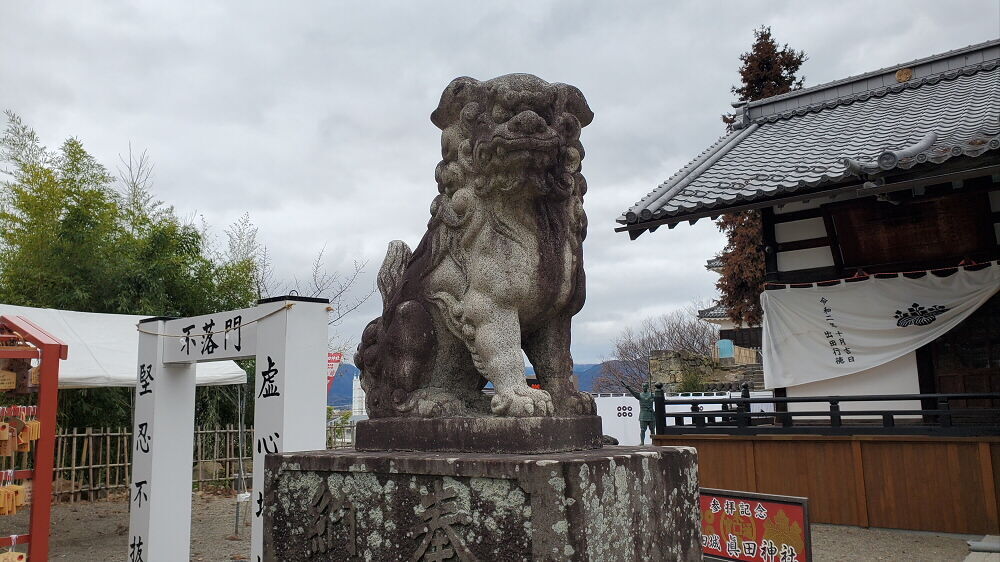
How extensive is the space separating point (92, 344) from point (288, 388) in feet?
12.7

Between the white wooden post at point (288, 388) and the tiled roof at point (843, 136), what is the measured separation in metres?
3.74

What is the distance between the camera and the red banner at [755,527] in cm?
434

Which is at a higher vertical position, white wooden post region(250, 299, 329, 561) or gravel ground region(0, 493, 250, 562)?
white wooden post region(250, 299, 329, 561)

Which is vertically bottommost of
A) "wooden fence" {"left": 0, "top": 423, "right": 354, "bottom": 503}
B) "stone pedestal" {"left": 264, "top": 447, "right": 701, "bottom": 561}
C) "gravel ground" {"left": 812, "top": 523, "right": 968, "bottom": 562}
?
"gravel ground" {"left": 812, "top": 523, "right": 968, "bottom": 562}

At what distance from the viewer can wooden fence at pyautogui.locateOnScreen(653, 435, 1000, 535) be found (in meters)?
6.11

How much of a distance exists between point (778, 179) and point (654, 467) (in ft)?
17.7

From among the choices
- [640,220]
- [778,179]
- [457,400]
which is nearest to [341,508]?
[457,400]

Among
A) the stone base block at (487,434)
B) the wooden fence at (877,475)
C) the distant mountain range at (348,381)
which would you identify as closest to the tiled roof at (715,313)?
the distant mountain range at (348,381)

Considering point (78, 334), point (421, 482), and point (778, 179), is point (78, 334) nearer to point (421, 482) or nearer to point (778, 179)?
point (421, 482)

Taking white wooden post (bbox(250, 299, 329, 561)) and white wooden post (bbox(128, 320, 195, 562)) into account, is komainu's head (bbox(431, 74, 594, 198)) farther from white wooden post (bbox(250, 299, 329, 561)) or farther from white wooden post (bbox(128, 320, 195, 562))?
white wooden post (bbox(128, 320, 195, 562))

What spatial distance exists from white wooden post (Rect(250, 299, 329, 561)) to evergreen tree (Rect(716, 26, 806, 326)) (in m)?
9.42

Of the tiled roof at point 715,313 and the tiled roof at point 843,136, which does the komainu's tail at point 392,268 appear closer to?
the tiled roof at point 843,136

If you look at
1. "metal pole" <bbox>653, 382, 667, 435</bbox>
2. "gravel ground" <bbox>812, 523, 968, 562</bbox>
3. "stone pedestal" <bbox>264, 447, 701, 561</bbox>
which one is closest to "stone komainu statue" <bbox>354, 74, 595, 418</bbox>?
"stone pedestal" <bbox>264, 447, 701, 561</bbox>

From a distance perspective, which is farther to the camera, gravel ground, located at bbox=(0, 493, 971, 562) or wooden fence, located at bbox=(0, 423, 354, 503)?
wooden fence, located at bbox=(0, 423, 354, 503)
